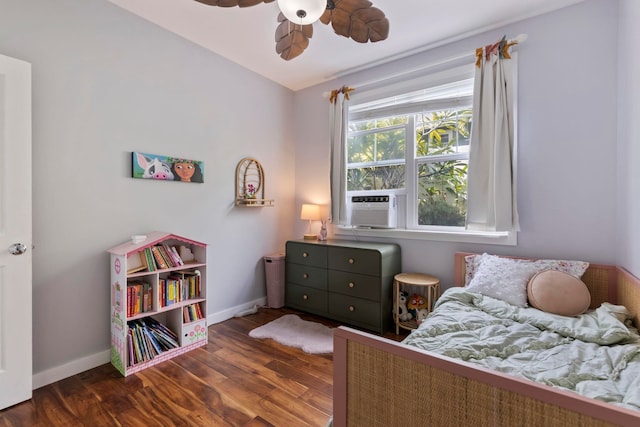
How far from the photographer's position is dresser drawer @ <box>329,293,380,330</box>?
265 centimetres

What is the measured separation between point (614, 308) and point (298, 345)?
209 cm

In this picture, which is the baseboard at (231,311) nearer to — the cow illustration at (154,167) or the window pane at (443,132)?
the cow illustration at (154,167)

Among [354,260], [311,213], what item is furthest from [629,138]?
[311,213]

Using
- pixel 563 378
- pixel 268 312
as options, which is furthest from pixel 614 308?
pixel 268 312

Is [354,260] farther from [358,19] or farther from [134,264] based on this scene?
[358,19]

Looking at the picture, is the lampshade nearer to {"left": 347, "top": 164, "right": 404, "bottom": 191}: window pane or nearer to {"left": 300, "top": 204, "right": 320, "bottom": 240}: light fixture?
{"left": 300, "top": 204, "right": 320, "bottom": 240}: light fixture

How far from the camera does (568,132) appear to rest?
7.16ft

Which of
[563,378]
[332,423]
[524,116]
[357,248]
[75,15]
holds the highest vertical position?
[75,15]

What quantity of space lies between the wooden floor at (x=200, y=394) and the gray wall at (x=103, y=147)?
0.28m

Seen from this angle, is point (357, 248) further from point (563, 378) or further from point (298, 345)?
point (563, 378)

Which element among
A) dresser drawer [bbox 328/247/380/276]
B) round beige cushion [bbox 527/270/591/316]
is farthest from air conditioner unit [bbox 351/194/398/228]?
round beige cushion [bbox 527/270/591/316]

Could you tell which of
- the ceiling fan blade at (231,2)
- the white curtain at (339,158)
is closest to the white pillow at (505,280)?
the white curtain at (339,158)

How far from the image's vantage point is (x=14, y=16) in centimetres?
178

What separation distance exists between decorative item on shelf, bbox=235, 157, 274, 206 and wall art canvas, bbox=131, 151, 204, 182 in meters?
0.45
